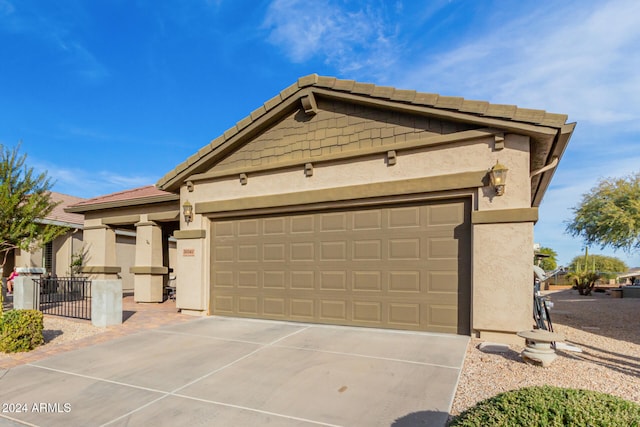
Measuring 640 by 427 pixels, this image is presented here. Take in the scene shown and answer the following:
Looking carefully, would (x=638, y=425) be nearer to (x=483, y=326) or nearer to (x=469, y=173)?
(x=483, y=326)

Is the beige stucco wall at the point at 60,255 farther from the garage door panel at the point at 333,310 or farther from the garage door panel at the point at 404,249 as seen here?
the garage door panel at the point at 404,249

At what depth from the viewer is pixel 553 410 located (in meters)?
2.37

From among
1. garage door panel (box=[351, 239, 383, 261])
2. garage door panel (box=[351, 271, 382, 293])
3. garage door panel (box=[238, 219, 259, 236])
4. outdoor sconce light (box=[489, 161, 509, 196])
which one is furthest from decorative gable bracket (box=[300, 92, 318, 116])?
outdoor sconce light (box=[489, 161, 509, 196])

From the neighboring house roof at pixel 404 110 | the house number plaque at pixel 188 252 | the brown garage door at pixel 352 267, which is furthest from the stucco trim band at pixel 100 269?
the brown garage door at pixel 352 267

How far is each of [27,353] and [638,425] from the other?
8.97 meters

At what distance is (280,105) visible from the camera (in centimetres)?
965

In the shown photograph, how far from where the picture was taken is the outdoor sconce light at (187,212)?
10680 mm

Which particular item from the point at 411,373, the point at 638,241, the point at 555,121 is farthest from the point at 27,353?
the point at 638,241

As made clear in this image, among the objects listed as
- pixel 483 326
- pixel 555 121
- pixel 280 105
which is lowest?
pixel 483 326

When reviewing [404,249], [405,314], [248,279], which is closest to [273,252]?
[248,279]

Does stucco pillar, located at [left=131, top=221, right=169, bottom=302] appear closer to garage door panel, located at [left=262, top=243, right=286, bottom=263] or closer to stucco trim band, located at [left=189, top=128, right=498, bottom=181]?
stucco trim band, located at [left=189, top=128, right=498, bottom=181]

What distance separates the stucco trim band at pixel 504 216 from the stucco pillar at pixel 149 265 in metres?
11.2

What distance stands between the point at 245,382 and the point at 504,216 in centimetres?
545

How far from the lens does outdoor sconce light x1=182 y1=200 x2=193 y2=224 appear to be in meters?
10.7
